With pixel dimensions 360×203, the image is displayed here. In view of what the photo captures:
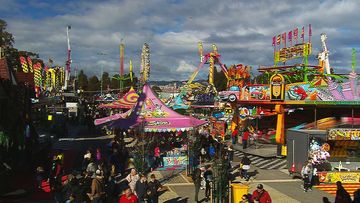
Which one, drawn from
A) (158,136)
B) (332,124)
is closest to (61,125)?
(158,136)

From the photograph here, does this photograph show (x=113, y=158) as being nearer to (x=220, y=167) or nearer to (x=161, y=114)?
(x=161, y=114)

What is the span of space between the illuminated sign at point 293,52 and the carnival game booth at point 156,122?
21065mm

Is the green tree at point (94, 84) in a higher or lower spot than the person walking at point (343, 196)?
higher

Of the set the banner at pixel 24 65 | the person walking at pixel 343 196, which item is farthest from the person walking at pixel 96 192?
the banner at pixel 24 65

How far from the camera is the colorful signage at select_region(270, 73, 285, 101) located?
26797mm

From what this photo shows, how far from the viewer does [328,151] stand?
798 inches

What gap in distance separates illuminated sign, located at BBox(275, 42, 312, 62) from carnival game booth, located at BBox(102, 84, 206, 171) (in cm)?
2106

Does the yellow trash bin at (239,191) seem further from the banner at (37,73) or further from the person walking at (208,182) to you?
the banner at (37,73)

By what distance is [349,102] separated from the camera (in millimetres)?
24281

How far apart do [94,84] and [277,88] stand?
370 feet

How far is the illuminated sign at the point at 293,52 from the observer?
130ft

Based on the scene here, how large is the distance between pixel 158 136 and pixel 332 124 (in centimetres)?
998

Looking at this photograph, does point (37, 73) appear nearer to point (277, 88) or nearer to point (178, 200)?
point (277, 88)

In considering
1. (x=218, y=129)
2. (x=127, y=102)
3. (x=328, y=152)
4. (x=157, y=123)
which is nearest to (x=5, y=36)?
(x=127, y=102)
